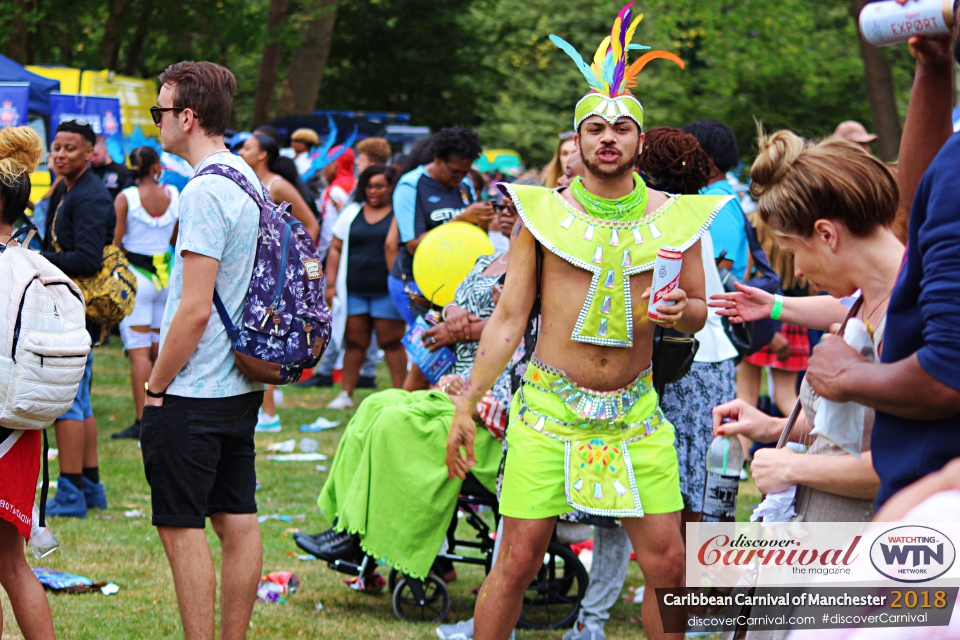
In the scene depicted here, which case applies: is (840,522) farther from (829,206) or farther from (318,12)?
(318,12)

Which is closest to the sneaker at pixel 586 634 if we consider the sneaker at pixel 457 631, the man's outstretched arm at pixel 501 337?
the sneaker at pixel 457 631

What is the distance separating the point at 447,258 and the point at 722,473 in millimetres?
2631

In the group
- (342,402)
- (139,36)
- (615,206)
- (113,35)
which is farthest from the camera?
(139,36)

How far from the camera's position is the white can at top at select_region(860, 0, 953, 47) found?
6.85 ft

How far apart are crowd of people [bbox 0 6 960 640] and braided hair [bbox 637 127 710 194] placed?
2 centimetres

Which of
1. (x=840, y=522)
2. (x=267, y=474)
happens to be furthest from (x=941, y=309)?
(x=267, y=474)

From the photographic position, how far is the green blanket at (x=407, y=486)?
15.8 ft

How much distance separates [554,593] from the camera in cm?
507

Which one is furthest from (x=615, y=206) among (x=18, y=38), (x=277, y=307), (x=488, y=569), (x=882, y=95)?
(x=18, y=38)

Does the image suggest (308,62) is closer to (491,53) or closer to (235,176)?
(491,53)

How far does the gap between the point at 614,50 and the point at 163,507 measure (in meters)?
2.31

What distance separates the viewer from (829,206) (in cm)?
255

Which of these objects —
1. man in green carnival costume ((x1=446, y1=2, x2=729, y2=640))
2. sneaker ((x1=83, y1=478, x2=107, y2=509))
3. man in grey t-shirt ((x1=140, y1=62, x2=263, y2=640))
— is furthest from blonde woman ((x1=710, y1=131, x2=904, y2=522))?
sneaker ((x1=83, y1=478, x2=107, y2=509))

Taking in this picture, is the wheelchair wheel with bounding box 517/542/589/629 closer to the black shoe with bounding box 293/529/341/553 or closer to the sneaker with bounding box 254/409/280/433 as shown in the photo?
the black shoe with bounding box 293/529/341/553
